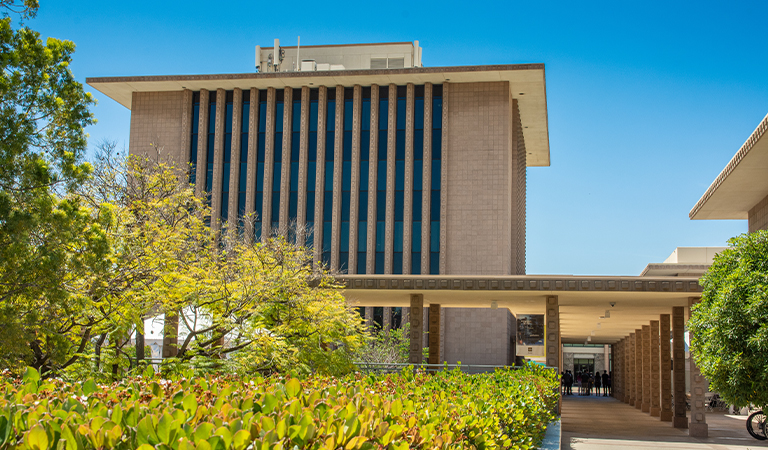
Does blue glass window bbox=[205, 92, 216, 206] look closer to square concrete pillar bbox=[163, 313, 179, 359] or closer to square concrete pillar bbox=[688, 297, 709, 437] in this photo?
square concrete pillar bbox=[163, 313, 179, 359]

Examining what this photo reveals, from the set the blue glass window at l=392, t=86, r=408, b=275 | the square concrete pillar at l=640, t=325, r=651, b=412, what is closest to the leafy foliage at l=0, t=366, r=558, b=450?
the square concrete pillar at l=640, t=325, r=651, b=412

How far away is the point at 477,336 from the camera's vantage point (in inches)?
1411

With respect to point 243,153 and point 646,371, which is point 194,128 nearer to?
point 243,153

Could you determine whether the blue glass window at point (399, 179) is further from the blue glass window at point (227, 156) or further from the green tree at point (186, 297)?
the green tree at point (186, 297)

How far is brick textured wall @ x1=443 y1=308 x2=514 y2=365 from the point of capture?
3556 centimetres

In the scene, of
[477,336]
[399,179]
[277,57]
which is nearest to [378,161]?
[399,179]

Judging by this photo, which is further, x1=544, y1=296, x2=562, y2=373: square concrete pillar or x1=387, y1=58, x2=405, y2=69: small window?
x1=387, y1=58, x2=405, y2=69: small window

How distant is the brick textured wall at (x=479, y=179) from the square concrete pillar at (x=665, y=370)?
1205 centimetres

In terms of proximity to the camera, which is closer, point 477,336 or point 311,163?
point 477,336

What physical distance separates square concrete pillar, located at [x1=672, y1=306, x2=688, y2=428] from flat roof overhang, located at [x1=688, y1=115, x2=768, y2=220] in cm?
337

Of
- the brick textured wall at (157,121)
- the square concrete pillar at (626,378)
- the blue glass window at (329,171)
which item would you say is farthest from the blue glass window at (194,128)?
the square concrete pillar at (626,378)

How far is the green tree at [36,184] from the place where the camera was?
35.7ft

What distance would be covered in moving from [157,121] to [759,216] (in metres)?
32.4

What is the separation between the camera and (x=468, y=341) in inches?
1411
